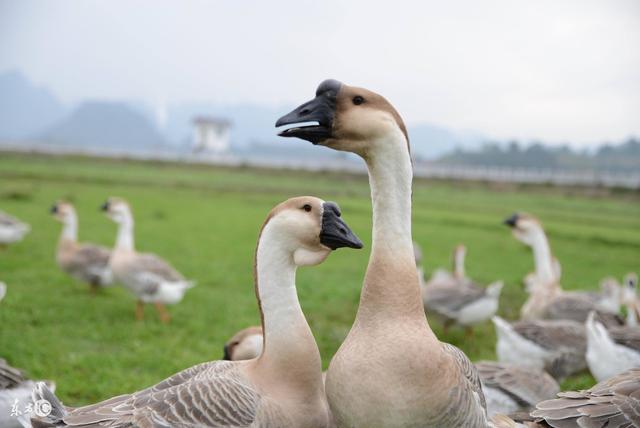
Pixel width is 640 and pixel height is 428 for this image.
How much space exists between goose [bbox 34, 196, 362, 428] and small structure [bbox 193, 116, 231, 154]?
10768 cm

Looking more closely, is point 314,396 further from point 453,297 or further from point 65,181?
point 65,181

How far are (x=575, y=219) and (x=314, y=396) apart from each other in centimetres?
2588

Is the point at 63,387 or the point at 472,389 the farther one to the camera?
the point at 63,387

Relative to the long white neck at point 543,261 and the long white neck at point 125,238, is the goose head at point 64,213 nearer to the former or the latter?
the long white neck at point 125,238

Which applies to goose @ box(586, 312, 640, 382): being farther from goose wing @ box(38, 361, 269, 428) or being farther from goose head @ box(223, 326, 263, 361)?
goose wing @ box(38, 361, 269, 428)

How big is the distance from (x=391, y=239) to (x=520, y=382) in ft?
9.52

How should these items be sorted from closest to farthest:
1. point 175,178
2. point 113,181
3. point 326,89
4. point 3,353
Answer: point 326,89 → point 3,353 → point 113,181 → point 175,178

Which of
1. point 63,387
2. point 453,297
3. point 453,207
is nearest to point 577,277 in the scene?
point 453,297

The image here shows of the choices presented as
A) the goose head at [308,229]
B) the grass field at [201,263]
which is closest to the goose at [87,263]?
the grass field at [201,263]

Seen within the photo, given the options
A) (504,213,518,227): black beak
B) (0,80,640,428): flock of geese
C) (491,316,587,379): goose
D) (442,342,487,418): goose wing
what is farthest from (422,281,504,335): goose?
(442,342,487,418): goose wing

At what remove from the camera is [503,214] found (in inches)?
1073

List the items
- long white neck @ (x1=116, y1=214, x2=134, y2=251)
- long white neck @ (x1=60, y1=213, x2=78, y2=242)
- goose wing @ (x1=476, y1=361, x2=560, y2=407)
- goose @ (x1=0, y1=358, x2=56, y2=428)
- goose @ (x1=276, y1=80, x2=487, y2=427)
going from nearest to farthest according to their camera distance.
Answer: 1. goose @ (x1=276, y1=80, x2=487, y2=427)
2. goose @ (x1=0, y1=358, x2=56, y2=428)
3. goose wing @ (x1=476, y1=361, x2=560, y2=407)
4. long white neck @ (x1=116, y1=214, x2=134, y2=251)
5. long white neck @ (x1=60, y1=213, x2=78, y2=242)

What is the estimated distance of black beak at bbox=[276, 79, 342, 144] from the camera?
288 cm

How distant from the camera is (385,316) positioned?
2.88 meters
